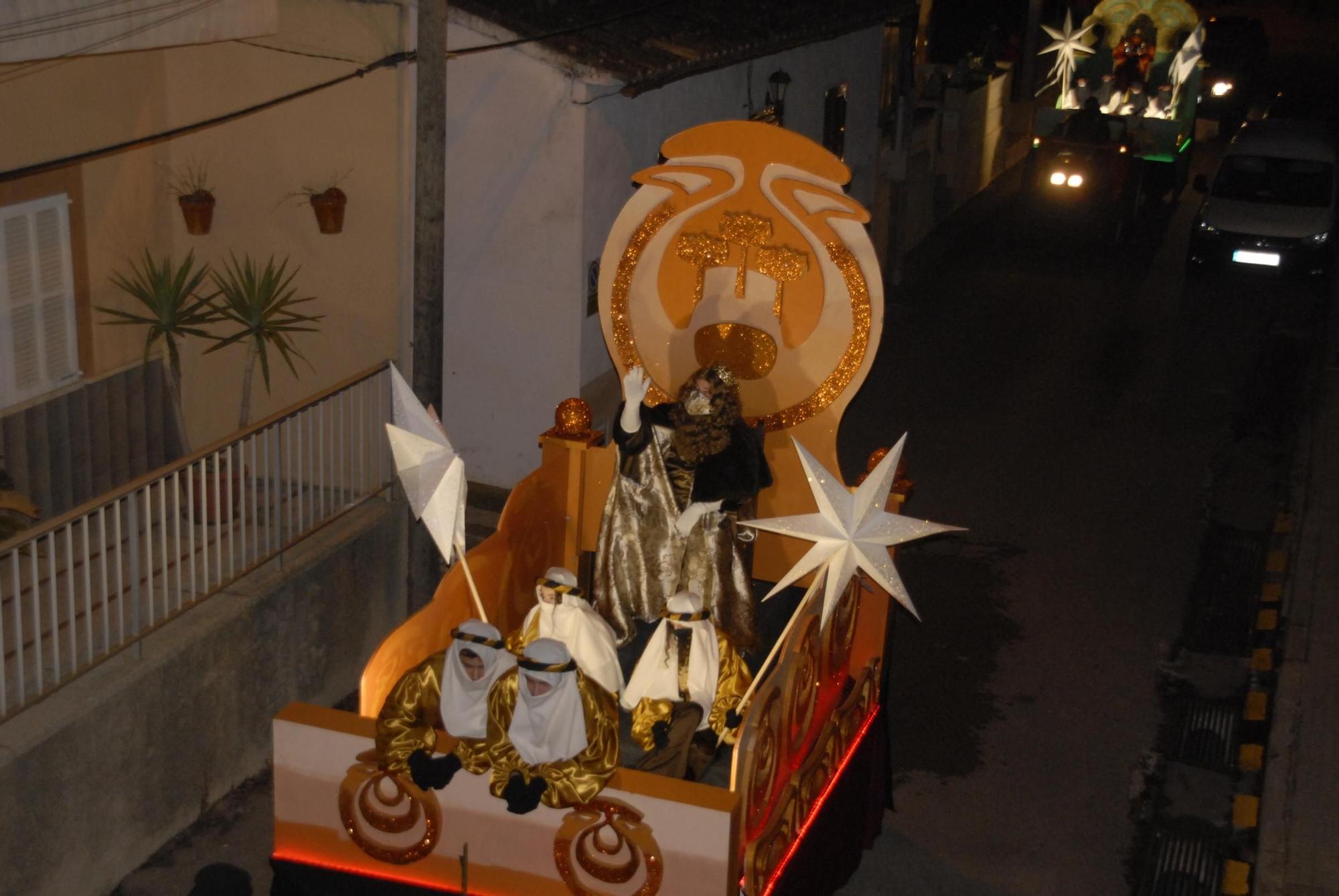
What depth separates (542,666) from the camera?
601 cm

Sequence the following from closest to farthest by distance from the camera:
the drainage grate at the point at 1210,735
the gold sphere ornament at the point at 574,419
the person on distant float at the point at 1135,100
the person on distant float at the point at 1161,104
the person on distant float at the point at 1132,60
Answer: the gold sphere ornament at the point at 574,419 → the drainage grate at the point at 1210,735 → the person on distant float at the point at 1161,104 → the person on distant float at the point at 1135,100 → the person on distant float at the point at 1132,60

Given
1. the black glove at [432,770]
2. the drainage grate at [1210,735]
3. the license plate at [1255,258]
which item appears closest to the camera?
the black glove at [432,770]

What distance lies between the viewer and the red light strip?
6.84 m

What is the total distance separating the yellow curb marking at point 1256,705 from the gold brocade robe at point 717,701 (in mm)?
4253

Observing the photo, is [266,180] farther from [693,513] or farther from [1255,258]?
[1255,258]

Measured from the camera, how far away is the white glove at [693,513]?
821 centimetres

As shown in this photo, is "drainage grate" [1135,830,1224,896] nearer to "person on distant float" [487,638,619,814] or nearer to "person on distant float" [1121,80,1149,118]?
"person on distant float" [487,638,619,814]

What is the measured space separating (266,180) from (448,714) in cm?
676

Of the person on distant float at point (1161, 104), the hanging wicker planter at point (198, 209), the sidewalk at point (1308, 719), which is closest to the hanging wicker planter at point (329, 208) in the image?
the hanging wicker planter at point (198, 209)

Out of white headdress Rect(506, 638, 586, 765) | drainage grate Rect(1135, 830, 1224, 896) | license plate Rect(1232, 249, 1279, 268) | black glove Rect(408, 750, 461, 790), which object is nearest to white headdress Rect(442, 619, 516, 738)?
black glove Rect(408, 750, 461, 790)

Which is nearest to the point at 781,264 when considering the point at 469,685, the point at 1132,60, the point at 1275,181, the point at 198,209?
the point at 469,685

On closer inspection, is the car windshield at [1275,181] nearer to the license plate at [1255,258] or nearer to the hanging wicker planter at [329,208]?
the license plate at [1255,258]

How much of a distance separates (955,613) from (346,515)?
436 centimetres

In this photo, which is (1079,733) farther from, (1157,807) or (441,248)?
(441,248)
